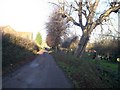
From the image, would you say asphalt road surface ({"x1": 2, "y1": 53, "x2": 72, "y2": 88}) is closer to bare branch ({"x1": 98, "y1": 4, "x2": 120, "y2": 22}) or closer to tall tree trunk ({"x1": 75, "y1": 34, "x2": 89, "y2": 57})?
tall tree trunk ({"x1": 75, "y1": 34, "x2": 89, "y2": 57})

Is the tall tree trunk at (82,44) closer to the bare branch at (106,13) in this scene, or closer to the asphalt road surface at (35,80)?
the bare branch at (106,13)

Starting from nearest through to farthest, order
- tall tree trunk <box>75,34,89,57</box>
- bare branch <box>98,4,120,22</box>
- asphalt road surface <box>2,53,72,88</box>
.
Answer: asphalt road surface <box>2,53,72,88</box> → bare branch <box>98,4,120,22</box> → tall tree trunk <box>75,34,89,57</box>

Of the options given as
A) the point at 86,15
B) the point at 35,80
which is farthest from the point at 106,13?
the point at 35,80

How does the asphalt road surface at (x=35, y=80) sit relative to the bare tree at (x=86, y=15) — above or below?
below

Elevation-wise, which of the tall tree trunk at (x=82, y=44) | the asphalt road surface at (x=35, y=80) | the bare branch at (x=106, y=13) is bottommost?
the asphalt road surface at (x=35, y=80)

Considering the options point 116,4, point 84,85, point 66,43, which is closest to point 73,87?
point 84,85

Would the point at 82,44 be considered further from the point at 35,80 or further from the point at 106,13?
the point at 35,80

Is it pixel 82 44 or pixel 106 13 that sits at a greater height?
pixel 106 13

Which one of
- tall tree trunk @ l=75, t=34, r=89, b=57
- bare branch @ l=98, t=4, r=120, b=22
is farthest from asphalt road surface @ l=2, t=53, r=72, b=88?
bare branch @ l=98, t=4, r=120, b=22

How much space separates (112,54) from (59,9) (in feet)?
73.8

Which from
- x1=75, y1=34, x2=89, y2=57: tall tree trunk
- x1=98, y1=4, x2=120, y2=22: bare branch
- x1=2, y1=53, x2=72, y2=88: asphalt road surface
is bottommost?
x1=2, y1=53, x2=72, y2=88: asphalt road surface

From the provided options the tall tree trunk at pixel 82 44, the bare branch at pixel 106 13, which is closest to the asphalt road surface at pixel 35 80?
the tall tree trunk at pixel 82 44

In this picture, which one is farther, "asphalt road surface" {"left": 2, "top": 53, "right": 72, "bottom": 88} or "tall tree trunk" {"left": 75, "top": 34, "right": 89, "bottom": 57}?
"tall tree trunk" {"left": 75, "top": 34, "right": 89, "bottom": 57}

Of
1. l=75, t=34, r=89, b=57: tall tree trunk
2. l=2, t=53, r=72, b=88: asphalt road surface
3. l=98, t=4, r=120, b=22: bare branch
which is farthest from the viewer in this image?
l=75, t=34, r=89, b=57: tall tree trunk
